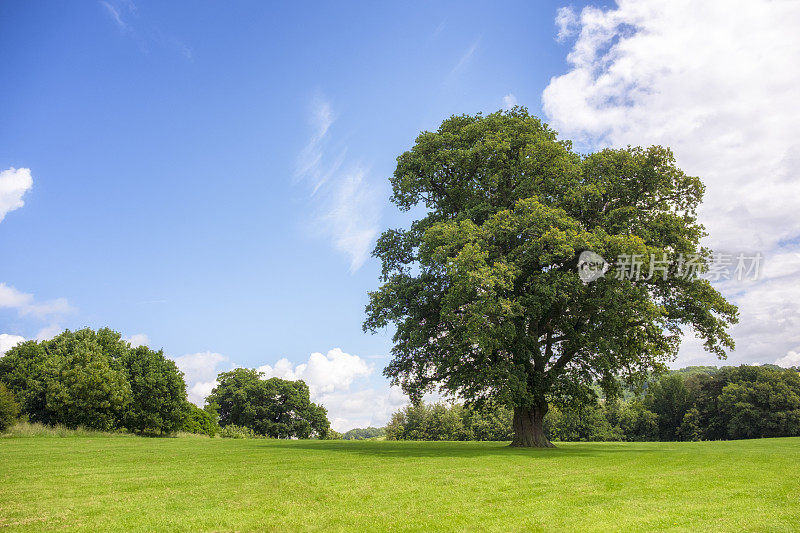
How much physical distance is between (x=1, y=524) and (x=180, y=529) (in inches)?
131

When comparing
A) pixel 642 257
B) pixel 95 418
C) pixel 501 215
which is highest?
pixel 501 215

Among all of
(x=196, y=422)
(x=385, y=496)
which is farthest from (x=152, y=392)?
(x=385, y=496)

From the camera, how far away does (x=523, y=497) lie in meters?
11.2

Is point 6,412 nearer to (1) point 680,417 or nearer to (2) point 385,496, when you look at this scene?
(2) point 385,496

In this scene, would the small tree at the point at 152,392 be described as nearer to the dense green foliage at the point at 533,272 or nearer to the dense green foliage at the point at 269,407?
the dense green foliage at the point at 269,407

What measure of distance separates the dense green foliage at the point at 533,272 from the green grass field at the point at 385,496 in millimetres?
8867

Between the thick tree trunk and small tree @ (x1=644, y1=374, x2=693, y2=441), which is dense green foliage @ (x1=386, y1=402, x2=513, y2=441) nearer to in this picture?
small tree @ (x1=644, y1=374, x2=693, y2=441)

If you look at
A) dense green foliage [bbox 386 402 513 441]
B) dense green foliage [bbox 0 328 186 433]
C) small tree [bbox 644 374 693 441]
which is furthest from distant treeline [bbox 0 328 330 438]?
small tree [bbox 644 374 693 441]

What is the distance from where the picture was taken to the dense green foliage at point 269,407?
85.6m

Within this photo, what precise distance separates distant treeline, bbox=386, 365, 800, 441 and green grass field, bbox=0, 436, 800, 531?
6147cm

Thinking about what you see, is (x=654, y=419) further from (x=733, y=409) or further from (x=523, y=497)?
(x=523, y=497)

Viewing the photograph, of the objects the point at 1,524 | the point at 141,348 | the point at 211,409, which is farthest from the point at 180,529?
the point at 211,409

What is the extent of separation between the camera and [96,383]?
43.5 m

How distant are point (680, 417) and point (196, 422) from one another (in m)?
91.3
